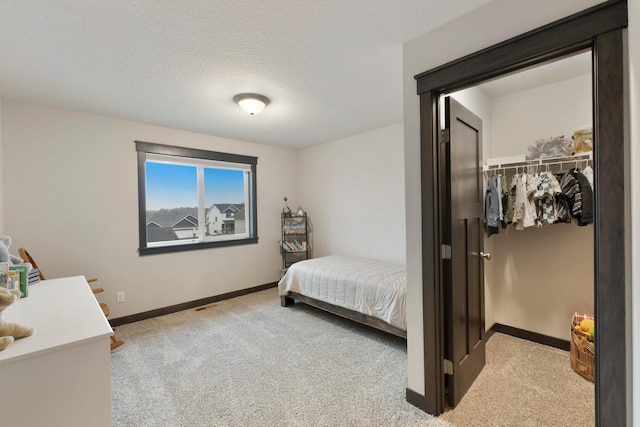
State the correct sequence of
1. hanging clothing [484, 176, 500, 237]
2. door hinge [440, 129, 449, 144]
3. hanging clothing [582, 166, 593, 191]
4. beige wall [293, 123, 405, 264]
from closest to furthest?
door hinge [440, 129, 449, 144] → hanging clothing [582, 166, 593, 191] → hanging clothing [484, 176, 500, 237] → beige wall [293, 123, 405, 264]

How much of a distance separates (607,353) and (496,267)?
73.0 inches

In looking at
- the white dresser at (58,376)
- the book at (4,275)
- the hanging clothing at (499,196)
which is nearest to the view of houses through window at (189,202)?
the book at (4,275)

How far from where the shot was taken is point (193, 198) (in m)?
4.06

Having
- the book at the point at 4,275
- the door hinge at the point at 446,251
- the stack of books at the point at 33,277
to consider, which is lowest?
the stack of books at the point at 33,277

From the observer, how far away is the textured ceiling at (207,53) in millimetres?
1550

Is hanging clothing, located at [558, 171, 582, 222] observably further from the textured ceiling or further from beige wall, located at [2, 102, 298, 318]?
beige wall, located at [2, 102, 298, 318]

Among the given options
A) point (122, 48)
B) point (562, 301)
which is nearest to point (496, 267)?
point (562, 301)

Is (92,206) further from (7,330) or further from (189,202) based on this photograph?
(7,330)

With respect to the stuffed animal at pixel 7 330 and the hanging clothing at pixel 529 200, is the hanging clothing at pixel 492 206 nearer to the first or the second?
the hanging clothing at pixel 529 200

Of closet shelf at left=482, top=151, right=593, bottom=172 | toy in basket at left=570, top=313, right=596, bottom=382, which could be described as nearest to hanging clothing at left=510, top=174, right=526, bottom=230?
closet shelf at left=482, top=151, right=593, bottom=172

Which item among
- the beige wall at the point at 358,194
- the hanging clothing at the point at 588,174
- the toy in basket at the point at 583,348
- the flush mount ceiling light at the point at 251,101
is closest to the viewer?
the toy in basket at the point at 583,348

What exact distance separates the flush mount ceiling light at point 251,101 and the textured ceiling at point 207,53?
7 cm

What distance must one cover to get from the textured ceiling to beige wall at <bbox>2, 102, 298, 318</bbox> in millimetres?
272

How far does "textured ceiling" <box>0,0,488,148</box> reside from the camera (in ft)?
5.08
